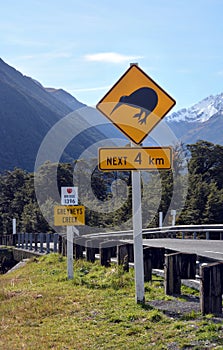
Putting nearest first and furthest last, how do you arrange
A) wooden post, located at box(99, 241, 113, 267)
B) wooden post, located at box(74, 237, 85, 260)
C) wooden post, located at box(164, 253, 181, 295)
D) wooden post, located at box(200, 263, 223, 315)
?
1. wooden post, located at box(200, 263, 223, 315)
2. wooden post, located at box(164, 253, 181, 295)
3. wooden post, located at box(99, 241, 113, 267)
4. wooden post, located at box(74, 237, 85, 260)

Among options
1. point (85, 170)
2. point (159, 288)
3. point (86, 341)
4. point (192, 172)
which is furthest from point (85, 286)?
point (192, 172)

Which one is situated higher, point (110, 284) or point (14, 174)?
point (14, 174)

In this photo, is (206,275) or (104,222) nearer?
(206,275)

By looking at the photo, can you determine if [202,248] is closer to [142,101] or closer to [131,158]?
[131,158]

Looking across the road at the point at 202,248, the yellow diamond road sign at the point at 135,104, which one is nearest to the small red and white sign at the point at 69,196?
the road at the point at 202,248

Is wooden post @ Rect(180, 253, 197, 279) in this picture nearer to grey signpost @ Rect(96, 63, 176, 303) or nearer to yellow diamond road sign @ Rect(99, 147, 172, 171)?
grey signpost @ Rect(96, 63, 176, 303)

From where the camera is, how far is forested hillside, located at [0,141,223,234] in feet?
135

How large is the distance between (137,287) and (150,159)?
1.90 meters

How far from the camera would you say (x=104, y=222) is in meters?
43.6

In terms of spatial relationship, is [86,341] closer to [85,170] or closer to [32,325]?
[32,325]

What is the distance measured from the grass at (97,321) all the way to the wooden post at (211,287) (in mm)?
185

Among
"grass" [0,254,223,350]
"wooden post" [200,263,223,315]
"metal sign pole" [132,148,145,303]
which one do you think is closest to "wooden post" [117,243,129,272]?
"grass" [0,254,223,350]

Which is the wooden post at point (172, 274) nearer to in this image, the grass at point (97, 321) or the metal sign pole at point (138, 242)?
the grass at point (97, 321)

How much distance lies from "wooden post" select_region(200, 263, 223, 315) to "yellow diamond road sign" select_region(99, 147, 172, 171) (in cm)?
200
